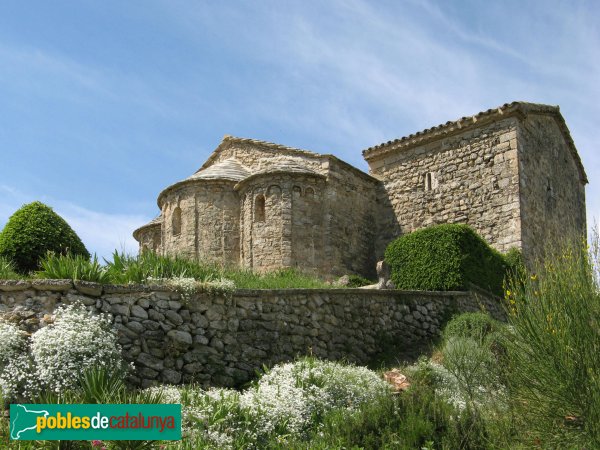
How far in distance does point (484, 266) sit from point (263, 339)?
791 centimetres

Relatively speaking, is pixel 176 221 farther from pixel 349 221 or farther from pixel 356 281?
pixel 356 281

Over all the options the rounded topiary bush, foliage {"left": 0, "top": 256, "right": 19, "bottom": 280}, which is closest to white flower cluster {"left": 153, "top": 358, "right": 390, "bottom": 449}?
foliage {"left": 0, "top": 256, "right": 19, "bottom": 280}

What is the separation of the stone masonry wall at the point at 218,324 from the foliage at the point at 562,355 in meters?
5.38

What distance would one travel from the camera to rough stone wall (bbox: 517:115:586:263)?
1962 cm

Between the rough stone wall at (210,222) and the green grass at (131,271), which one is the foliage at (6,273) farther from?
the rough stone wall at (210,222)

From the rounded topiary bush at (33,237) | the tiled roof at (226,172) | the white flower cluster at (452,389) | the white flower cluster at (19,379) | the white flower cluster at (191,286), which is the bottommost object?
the white flower cluster at (452,389)

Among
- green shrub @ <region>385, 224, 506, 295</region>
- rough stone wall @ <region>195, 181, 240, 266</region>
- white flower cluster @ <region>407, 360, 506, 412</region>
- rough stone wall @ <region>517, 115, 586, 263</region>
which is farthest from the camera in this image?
rough stone wall @ <region>195, 181, 240, 266</region>

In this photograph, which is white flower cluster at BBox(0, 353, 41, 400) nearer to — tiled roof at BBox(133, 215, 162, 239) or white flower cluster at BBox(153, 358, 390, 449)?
white flower cluster at BBox(153, 358, 390, 449)

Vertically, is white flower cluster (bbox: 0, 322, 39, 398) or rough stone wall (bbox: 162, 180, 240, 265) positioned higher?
rough stone wall (bbox: 162, 180, 240, 265)

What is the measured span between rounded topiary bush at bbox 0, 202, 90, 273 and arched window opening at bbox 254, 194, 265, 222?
594 cm

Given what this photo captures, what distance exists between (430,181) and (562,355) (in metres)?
14.4

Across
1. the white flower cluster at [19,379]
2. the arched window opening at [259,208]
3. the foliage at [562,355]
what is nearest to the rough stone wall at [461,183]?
the arched window opening at [259,208]

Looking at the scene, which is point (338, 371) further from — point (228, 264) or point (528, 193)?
point (528, 193)

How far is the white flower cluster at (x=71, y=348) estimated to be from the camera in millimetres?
9602
